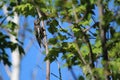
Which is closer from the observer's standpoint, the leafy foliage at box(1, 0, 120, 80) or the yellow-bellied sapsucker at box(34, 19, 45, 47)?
the leafy foliage at box(1, 0, 120, 80)

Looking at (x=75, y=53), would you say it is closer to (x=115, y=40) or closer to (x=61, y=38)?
(x=61, y=38)

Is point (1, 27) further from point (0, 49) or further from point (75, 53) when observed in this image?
point (75, 53)

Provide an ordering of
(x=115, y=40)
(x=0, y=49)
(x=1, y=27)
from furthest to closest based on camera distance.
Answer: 1. (x=1, y=27)
2. (x=0, y=49)
3. (x=115, y=40)

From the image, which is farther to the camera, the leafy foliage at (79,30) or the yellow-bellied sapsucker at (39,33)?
the yellow-bellied sapsucker at (39,33)

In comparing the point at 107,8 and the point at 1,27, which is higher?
the point at 1,27

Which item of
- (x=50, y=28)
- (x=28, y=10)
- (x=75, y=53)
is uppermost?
(x=28, y=10)

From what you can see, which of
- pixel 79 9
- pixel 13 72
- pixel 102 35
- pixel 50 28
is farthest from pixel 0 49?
pixel 13 72

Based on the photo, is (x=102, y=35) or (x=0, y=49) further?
(x=0, y=49)

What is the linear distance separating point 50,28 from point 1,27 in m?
1.52

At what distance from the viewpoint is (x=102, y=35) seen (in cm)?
160

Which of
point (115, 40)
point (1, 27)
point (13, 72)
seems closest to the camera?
point (115, 40)

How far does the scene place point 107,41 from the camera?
172 centimetres

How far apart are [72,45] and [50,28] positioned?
0.15m

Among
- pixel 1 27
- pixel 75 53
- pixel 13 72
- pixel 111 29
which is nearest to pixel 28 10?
pixel 75 53
